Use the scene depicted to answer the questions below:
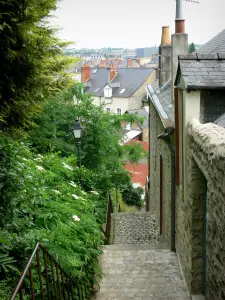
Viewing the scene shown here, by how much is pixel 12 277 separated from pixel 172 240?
501cm

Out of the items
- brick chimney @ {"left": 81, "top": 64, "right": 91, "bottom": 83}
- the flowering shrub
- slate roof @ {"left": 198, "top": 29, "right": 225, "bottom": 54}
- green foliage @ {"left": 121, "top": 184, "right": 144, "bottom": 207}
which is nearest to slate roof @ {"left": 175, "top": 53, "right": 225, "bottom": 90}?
slate roof @ {"left": 198, "top": 29, "right": 225, "bottom": 54}

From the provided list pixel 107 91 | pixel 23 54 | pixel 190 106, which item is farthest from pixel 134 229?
pixel 107 91

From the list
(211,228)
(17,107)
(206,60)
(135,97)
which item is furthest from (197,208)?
(135,97)

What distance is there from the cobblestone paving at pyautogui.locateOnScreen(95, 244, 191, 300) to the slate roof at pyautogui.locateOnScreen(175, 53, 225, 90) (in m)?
3.60

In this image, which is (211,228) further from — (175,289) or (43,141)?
(43,141)

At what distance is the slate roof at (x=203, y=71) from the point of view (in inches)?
245

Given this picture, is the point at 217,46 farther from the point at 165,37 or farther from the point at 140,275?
the point at 140,275

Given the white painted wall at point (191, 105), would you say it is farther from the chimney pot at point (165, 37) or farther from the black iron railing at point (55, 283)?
the chimney pot at point (165, 37)

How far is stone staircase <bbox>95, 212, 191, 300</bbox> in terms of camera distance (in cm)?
649

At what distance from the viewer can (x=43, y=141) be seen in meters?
11.3

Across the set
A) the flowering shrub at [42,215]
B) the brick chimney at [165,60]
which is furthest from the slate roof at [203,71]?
the brick chimney at [165,60]

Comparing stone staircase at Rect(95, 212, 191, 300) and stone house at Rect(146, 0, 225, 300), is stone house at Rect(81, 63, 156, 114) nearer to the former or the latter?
stone staircase at Rect(95, 212, 191, 300)

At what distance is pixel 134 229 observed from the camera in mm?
12094

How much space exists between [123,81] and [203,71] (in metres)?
42.9
